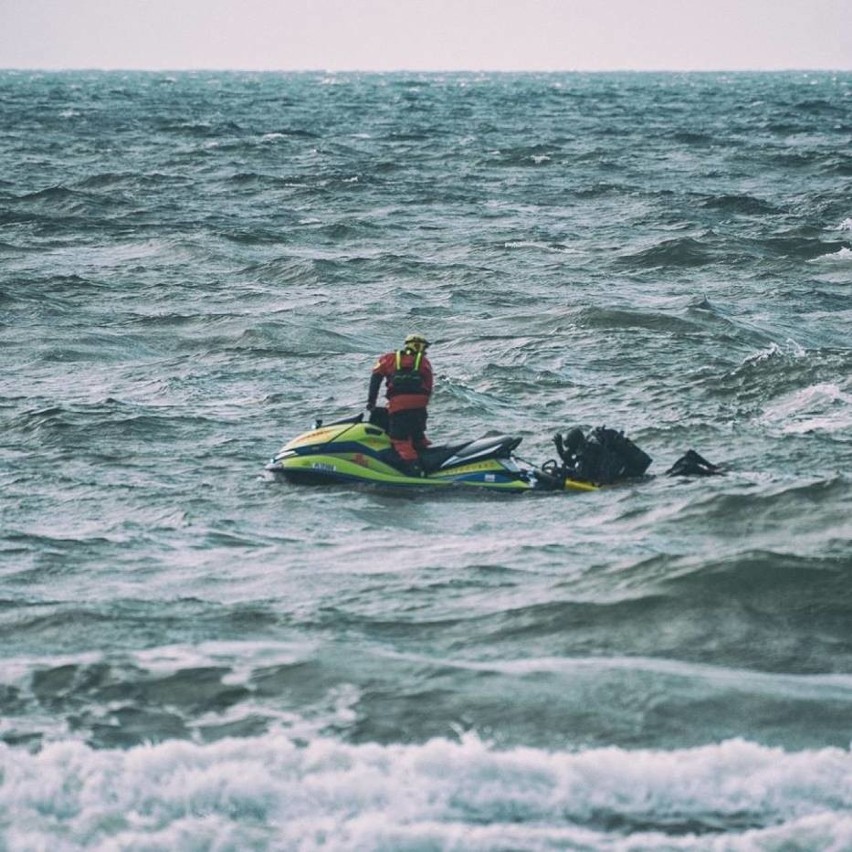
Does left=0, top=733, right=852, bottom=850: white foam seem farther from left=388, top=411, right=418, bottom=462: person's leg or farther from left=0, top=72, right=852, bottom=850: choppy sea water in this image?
left=388, top=411, right=418, bottom=462: person's leg

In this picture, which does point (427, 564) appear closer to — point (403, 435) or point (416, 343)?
point (403, 435)

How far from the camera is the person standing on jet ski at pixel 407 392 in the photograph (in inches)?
653

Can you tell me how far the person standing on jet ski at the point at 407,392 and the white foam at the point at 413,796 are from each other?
6633mm

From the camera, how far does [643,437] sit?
19656 mm

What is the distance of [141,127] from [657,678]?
7278 cm

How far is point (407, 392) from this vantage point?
16562 millimetres

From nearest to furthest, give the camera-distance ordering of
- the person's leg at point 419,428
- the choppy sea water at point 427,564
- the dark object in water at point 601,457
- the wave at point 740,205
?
the choppy sea water at point 427,564 → the person's leg at point 419,428 → the dark object in water at point 601,457 → the wave at point 740,205

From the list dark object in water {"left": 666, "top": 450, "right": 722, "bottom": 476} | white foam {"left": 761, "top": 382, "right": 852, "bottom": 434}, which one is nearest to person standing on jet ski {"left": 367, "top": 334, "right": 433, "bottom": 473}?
dark object in water {"left": 666, "top": 450, "right": 722, "bottom": 476}

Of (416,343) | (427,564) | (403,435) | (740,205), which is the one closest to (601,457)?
(403,435)

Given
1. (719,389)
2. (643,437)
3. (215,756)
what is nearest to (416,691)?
(215,756)

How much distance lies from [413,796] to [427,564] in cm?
461

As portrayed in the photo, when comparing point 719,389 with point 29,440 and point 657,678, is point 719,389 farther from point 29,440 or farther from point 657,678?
point 657,678

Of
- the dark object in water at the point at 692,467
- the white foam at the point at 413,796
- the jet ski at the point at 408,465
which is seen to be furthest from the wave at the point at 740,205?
the white foam at the point at 413,796

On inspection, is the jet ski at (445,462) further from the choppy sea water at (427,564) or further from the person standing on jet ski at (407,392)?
the choppy sea water at (427,564)
